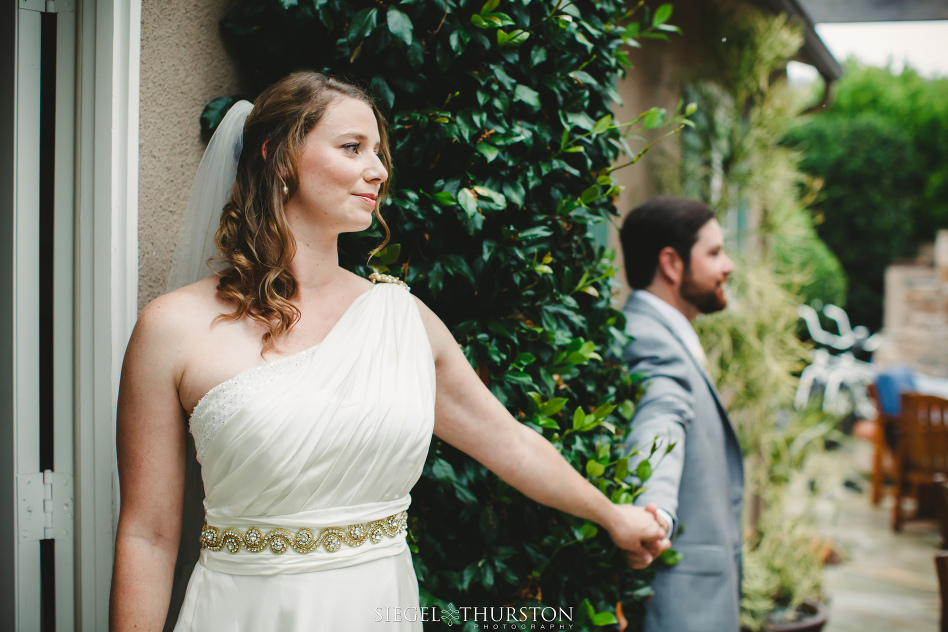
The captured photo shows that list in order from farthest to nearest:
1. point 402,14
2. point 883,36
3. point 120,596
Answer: point 883,36 < point 402,14 < point 120,596

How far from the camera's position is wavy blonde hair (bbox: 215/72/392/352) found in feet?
4.67

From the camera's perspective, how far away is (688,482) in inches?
96.1

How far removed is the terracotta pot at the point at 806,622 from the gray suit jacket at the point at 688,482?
1.44m

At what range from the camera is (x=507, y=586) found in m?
1.92

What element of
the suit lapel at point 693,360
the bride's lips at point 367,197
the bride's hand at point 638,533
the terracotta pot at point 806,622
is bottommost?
the terracotta pot at point 806,622

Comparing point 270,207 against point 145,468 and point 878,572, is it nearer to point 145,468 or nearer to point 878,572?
point 145,468

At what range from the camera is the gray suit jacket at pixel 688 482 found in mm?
2297

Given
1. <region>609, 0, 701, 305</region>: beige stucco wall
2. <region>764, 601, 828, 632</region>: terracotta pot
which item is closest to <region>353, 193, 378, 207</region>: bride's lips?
<region>609, 0, 701, 305</region>: beige stucco wall

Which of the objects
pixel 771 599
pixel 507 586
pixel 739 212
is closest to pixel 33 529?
pixel 507 586

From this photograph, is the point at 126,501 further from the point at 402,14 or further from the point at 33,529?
the point at 402,14

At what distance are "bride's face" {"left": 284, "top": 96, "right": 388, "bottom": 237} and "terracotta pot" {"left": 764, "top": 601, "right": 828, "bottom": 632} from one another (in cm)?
345

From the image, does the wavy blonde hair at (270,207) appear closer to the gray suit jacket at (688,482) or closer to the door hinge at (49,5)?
the door hinge at (49,5)

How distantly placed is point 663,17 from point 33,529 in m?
2.15

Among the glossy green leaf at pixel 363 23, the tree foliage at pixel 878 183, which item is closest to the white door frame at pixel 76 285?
the glossy green leaf at pixel 363 23
